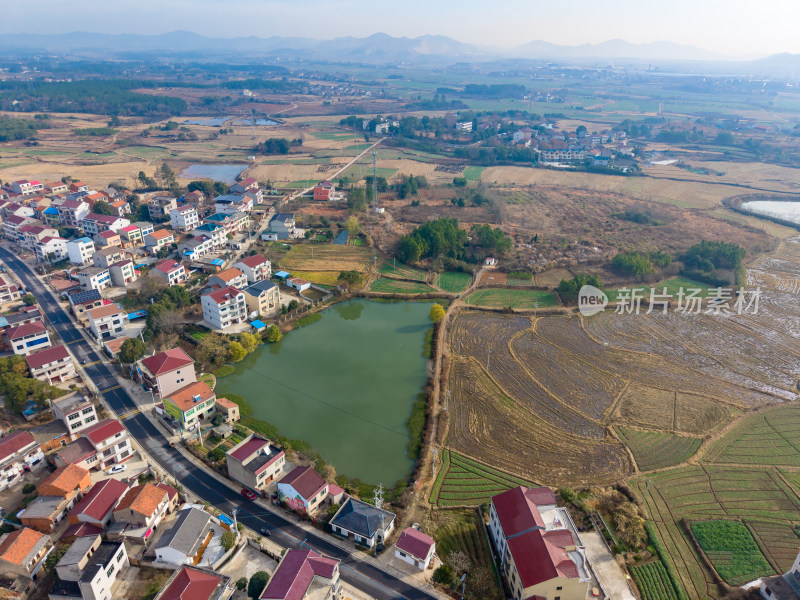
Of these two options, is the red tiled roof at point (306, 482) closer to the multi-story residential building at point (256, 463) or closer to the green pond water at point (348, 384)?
the multi-story residential building at point (256, 463)

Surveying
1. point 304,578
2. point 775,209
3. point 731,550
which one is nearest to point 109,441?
point 304,578

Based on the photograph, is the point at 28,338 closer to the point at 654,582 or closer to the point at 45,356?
the point at 45,356

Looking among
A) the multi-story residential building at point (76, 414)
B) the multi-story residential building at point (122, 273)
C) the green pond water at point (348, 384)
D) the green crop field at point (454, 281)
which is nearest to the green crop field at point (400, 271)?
the green crop field at point (454, 281)

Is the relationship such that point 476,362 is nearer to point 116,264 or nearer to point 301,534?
point 301,534

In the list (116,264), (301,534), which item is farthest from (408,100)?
(301,534)

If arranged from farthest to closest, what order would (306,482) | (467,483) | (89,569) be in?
(467,483)
(306,482)
(89,569)
